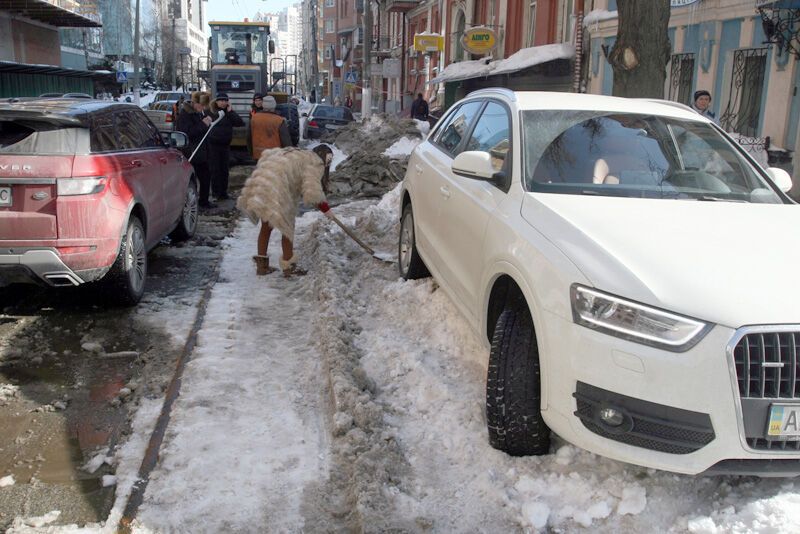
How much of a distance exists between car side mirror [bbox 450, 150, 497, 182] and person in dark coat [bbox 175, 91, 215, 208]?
7694mm

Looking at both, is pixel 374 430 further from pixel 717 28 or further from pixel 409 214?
pixel 717 28

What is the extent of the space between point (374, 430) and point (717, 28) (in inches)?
475

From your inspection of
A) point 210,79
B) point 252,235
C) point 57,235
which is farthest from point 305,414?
point 210,79

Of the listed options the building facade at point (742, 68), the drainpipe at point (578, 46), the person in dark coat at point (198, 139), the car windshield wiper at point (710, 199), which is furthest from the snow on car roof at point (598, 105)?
the drainpipe at point (578, 46)

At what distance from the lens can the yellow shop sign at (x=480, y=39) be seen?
77.4 ft

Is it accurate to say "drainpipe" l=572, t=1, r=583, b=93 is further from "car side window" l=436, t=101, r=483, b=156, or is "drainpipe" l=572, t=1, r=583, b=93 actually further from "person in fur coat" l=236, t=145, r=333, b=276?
"car side window" l=436, t=101, r=483, b=156

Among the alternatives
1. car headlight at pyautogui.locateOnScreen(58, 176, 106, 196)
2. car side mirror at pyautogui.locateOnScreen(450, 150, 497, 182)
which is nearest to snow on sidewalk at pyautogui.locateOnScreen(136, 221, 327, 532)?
car headlight at pyautogui.locateOnScreen(58, 176, 106, 196)

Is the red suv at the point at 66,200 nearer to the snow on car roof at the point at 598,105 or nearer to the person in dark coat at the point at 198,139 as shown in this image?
the snow on car roof at the point at 598,105

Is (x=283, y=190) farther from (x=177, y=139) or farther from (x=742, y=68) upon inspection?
(x=742, y=68)

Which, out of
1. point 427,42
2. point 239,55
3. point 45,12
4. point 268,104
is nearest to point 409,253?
point 268,104

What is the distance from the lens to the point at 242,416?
4211 millimetres

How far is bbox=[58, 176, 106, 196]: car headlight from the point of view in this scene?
17.4ft

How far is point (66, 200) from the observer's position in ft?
17.4

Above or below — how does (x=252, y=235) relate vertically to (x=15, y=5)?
below
